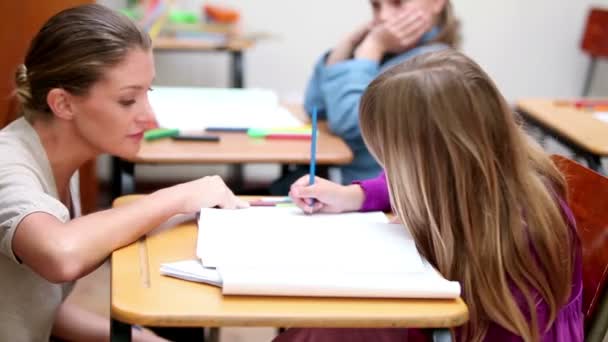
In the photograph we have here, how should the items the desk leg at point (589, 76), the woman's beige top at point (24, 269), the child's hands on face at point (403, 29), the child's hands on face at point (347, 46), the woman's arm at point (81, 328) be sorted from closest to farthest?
the woman's beige top at point (24, 269) → the woman's arm at point (81, 328) → the child's hands on face at point (403, 29) → the child's hands on face at point (347, 46) → the desk leg at point (589, 76)

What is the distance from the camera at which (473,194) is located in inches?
44.7

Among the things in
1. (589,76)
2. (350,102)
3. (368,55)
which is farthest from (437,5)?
(589,76)

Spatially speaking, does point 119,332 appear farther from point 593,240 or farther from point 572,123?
point 572,123

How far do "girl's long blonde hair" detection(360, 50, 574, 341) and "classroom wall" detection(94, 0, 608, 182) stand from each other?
6.77 feet

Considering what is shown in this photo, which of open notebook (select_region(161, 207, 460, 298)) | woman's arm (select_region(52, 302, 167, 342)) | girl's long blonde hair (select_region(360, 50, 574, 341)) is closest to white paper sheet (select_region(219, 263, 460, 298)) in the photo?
open notebook (select_region(161, 207, 460, 298))

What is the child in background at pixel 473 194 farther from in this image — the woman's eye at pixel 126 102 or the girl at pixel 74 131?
the woman's eye at pixel 126 102

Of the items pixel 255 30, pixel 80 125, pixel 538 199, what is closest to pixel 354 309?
pixel 538 199

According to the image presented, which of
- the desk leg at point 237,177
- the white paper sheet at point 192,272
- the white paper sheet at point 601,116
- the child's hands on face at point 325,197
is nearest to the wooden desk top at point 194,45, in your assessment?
the desk leg at point 237,177

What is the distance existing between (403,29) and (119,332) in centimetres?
139

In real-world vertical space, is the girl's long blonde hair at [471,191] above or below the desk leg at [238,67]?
above

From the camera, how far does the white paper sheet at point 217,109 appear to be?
1.95 metres

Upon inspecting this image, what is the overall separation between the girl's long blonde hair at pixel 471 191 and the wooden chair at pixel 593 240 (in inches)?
5.5

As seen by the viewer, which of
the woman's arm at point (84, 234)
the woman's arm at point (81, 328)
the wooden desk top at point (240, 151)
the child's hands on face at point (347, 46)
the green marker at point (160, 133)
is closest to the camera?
the woman's arm at point (84, 234)

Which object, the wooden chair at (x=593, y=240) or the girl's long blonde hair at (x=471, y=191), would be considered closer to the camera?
the girl's long blonde hair at (x=471, y=191)
